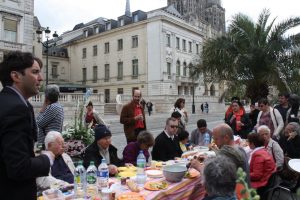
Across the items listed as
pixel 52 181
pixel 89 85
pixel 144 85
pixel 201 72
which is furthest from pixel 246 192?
pixel 89 85

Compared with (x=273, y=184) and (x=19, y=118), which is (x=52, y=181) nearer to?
(x=19, y=118)

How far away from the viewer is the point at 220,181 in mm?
2439

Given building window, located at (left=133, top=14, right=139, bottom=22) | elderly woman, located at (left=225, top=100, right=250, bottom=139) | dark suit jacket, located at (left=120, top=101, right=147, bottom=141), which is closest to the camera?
dark suit jacket, located at (left=120, top=101, right=147, bottom=141)

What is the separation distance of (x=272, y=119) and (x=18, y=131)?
263 inches

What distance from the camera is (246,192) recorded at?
1.25 meters

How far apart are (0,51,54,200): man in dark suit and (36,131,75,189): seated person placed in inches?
62.6

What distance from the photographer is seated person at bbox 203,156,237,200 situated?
2.44m

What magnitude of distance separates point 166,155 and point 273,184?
6.39 ft

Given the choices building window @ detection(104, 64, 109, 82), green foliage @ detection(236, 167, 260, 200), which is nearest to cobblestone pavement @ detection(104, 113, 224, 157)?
green foliage @ detection(236, 167, 260, 200)

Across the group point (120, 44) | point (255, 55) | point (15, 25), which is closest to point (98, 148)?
point (255, 55)

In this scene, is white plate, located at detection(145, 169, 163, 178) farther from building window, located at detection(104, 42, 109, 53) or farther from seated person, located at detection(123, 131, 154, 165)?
building window, located at detection(104, 42, 109, 53)

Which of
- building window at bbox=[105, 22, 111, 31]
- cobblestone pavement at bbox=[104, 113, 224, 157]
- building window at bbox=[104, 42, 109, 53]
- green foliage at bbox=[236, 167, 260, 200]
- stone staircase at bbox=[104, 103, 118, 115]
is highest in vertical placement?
building window at bbox=[105, 22, 111, 31]

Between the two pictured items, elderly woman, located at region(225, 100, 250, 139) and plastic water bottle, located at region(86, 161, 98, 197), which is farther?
elderly woman, located at region(225, 100, 250, 139)

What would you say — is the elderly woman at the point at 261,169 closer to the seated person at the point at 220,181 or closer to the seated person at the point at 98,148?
the seated person at the point at 98,148
